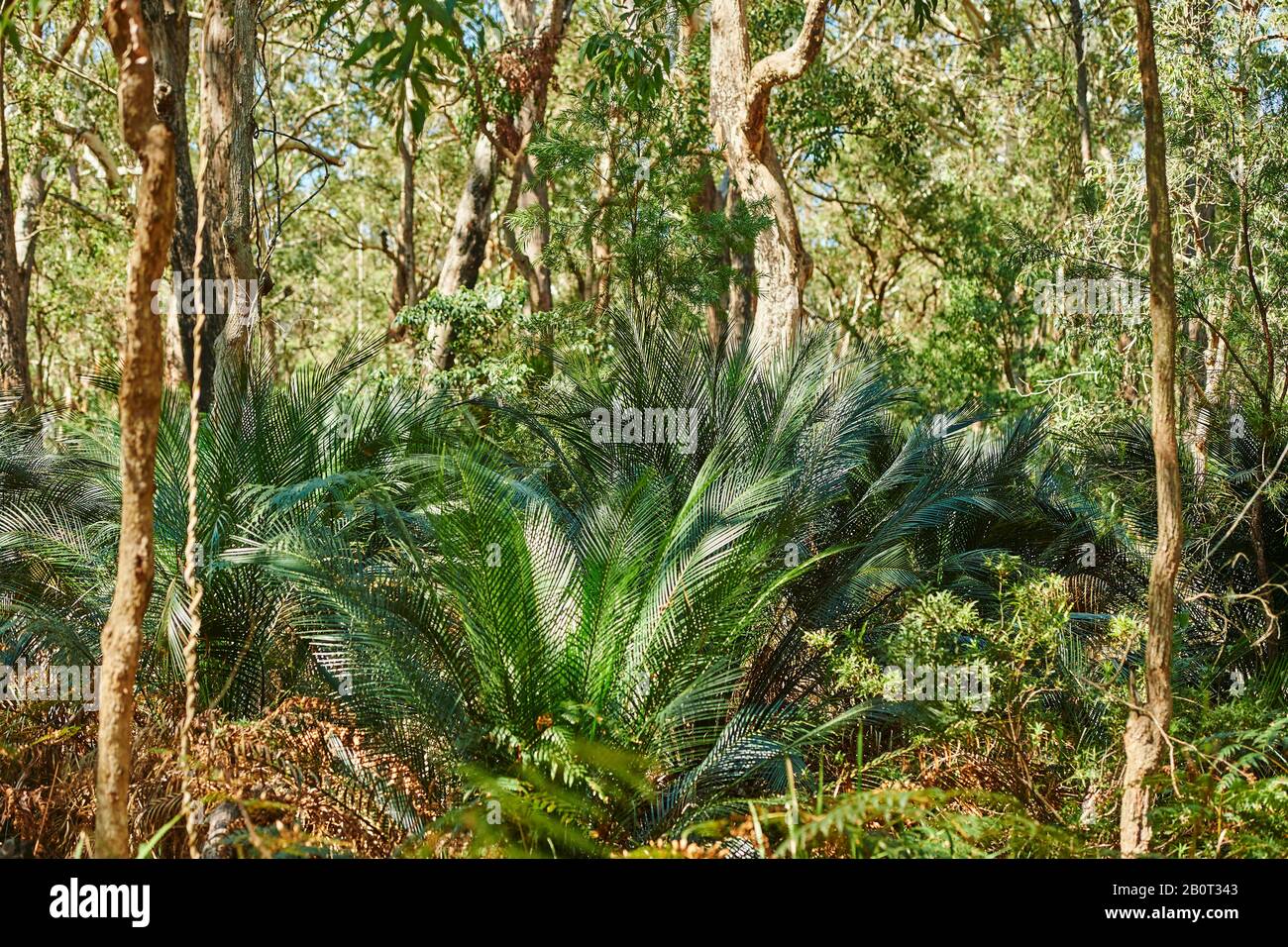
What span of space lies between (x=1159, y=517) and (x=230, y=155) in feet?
26.3

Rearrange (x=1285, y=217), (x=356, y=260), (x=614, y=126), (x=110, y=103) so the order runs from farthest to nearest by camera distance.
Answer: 1. (x=356, y=260)
2. (x=110, y=103)
3. (x=614, y=126)
4. (x=1285, y=217)

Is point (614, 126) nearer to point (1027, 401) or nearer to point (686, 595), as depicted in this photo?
point (1027, 401)

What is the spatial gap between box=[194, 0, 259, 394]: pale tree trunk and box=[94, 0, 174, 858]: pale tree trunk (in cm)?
653

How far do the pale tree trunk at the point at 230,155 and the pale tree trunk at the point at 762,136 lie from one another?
3.99 metres

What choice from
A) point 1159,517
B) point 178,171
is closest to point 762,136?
point 178,171

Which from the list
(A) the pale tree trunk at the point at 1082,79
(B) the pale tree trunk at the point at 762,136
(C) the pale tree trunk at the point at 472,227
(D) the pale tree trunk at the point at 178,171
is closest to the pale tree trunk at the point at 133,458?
(D) the pale tree trunk at the point at 178,171

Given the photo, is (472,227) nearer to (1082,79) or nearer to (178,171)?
(178,171)

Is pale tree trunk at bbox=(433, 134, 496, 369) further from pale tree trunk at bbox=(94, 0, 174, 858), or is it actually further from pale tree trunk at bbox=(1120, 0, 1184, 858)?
pale tree trunk at bbox=(94, 0, 174, 858)

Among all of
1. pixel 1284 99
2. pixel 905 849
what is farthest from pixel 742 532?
pixel 1284 99

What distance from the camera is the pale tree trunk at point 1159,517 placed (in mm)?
4133

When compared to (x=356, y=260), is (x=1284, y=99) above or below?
below

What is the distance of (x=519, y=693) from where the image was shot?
14.8 ft

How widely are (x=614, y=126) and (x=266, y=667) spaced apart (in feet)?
23.2

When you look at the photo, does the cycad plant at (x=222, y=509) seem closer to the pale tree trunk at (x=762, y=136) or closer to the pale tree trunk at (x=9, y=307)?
the pale tree trunk at (x=762, y=136)
